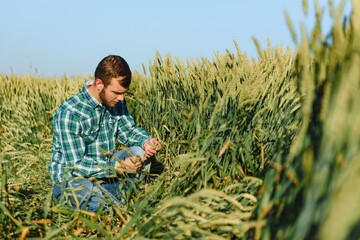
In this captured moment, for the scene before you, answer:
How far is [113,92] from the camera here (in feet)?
9.37

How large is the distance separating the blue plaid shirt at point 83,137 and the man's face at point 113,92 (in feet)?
0.33

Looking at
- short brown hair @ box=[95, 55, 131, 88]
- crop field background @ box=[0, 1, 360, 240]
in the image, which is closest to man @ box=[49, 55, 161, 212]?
short brown hair @ box=[95, 55, 131, 88]

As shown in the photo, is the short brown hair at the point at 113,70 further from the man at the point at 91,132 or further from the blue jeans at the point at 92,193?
the blue jeans at the point at 92,193

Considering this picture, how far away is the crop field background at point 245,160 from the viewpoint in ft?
3.17

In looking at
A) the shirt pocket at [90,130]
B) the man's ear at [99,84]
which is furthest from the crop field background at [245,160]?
the man's ear at [99,84]

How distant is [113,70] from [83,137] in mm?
485

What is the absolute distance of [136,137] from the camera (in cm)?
328

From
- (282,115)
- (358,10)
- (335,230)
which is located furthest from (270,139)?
(335,230)

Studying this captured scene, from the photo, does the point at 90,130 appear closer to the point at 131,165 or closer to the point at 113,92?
the point at 113,92

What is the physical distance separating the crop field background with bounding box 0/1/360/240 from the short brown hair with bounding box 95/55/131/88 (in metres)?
0.45

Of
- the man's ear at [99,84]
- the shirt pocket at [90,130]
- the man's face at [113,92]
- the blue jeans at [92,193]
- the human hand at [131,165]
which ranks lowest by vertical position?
the blue jeans at [92,193]

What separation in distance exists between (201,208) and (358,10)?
82cm

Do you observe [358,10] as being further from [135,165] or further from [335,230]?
[135,165]

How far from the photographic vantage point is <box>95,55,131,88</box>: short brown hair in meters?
2.83
